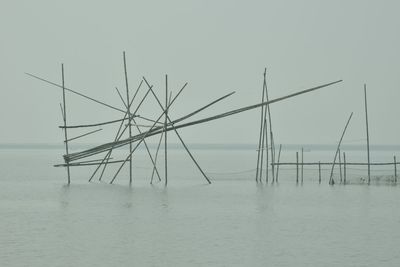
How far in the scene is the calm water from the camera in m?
12.0

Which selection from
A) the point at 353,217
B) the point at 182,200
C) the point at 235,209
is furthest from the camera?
the point at 182,200

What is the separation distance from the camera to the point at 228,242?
13.4m

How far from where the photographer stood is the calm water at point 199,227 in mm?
11969

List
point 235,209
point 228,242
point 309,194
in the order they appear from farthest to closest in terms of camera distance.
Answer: point 309,194
point 235,209
point 228,242

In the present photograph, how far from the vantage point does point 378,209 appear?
62.8ft

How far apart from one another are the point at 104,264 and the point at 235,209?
309 inches

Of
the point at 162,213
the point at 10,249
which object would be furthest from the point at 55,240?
the point at 162,213

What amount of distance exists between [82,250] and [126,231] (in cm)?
226

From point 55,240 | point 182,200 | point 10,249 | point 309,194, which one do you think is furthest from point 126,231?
point 309,194

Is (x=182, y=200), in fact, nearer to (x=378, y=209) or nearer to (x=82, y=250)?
(x=378, y=209)

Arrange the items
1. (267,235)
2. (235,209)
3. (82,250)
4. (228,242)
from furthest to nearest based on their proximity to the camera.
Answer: (235,209), (267,235), (228,242), (82,250)

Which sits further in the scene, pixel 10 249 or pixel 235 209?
pixel 235 209

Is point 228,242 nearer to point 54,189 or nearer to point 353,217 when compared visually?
point 353,217

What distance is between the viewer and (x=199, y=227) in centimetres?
1548
